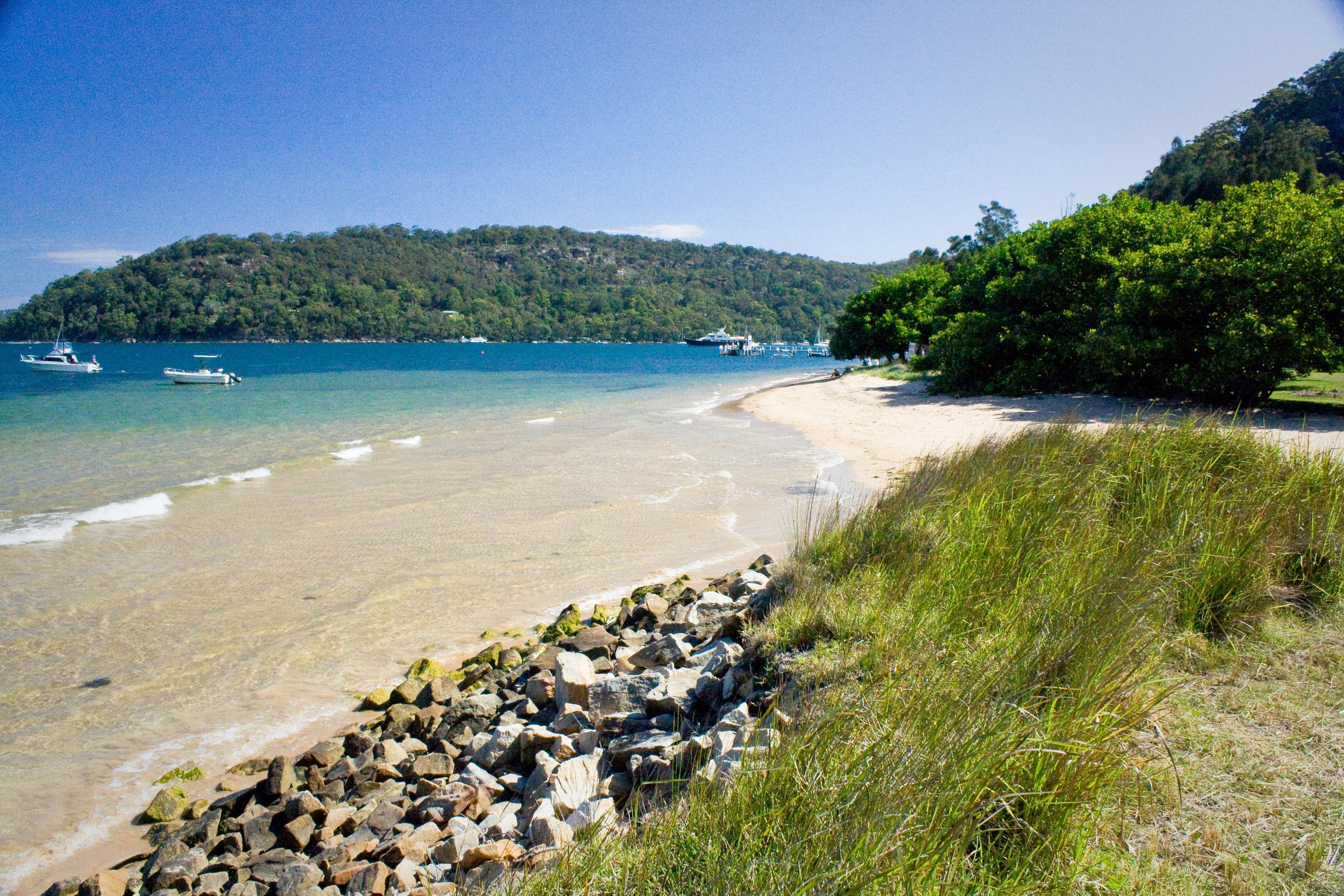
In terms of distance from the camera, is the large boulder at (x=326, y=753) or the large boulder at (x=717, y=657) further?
the large boulder at (x=326, y=753)

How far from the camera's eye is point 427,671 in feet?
18.7

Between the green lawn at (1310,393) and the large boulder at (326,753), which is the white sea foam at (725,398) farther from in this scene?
the large boulder at (326,753)

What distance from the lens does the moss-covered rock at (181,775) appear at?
4.64 m

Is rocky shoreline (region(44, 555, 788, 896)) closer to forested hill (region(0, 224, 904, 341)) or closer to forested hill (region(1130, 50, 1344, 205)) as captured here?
forested hill (region(1130, 50, 1344, 205))

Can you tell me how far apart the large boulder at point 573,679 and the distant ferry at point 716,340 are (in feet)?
380

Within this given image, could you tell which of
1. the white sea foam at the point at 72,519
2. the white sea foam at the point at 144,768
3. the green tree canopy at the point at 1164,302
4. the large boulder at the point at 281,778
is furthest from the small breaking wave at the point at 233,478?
the green tree canopy at the point at 1164,302

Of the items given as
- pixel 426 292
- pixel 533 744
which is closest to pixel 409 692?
pixel 533 744

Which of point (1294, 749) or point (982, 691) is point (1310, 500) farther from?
point (982, 691)

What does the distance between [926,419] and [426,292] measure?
155 m

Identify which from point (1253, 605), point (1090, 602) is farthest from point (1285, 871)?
point (1253, 605)

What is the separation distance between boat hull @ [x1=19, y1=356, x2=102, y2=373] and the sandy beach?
53948 mm

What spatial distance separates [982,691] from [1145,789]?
1.93ft

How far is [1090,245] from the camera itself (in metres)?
21.4

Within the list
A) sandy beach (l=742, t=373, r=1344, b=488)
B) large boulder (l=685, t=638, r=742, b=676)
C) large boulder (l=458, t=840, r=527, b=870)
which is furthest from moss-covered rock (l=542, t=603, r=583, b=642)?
sandy beach (l=742, t=373, r=1344, b=488)
